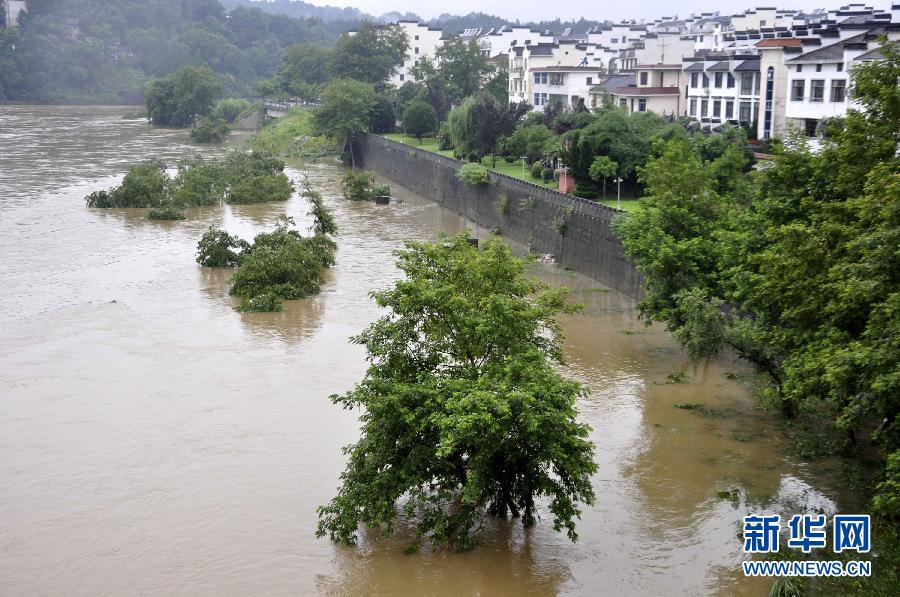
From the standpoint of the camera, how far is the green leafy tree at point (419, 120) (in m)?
72.5

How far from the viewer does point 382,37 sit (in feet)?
299

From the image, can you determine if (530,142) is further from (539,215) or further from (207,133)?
(207,133)

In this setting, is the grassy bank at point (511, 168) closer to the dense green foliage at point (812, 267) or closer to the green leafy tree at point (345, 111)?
the green leafy tree at point (345, 111)

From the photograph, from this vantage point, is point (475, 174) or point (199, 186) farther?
point (199, 186)

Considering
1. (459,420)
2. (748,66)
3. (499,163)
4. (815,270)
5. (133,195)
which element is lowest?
(133,195)

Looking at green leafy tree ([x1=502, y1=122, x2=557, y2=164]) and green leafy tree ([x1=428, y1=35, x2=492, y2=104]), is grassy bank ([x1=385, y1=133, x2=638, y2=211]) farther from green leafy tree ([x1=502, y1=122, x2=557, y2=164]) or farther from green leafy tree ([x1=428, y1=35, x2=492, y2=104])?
green leafy tree ([x1=428, y1=35, x2=492, y2=104])

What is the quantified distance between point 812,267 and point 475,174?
3211 cm

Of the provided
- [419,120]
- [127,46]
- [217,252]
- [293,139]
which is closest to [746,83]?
[217,252]

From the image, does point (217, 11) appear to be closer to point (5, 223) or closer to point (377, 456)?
point (5, 223)

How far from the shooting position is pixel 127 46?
5807 inches

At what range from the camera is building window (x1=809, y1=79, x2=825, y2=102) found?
37.7 meters

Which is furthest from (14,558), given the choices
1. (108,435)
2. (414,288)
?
(414,288)

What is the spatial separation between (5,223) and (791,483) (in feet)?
129

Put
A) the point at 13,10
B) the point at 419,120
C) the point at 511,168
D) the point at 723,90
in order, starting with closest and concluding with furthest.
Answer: the point at 723,90
the point at 511,168
the point at 419,120
the point at 13,10
